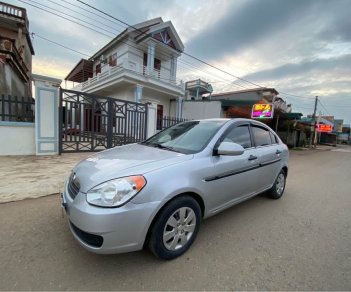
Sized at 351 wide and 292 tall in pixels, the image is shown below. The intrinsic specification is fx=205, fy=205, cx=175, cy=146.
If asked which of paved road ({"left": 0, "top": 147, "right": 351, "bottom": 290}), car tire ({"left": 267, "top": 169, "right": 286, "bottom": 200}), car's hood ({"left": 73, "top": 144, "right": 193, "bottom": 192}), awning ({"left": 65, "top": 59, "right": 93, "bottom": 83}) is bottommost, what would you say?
paved road ({"left": 0, "top": 147, "right": 351, "bottom": 290})

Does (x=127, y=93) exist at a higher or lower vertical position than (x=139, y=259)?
higher

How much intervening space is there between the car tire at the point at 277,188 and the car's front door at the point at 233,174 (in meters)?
0.98

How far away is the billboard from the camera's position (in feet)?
53.4

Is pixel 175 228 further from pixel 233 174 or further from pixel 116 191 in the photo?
pixel 233 174

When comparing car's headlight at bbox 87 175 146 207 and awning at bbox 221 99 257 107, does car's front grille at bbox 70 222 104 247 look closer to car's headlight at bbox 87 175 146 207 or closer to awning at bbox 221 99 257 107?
car's headlight at bbox 87 175 146 207

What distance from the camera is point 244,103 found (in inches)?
691

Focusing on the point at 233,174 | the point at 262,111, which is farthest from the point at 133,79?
the point at 233,174

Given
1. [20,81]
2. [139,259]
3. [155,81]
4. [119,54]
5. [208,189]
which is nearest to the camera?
[139,259]

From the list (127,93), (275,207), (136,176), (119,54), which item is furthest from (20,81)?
(275,207)

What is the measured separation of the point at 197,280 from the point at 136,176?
1.14 m

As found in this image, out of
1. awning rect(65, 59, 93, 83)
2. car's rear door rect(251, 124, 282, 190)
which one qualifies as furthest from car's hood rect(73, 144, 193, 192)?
awning rect(65, 59, 93, 83)

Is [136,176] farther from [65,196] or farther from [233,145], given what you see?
[233,145]

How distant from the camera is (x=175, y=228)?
2221 mm

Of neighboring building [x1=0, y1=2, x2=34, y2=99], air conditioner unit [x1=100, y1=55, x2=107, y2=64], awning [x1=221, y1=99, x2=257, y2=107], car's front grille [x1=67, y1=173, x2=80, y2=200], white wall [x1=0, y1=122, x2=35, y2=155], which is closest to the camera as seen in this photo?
car's front grille [x1=67, y1=173, x2=80, y2=200]
